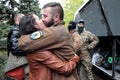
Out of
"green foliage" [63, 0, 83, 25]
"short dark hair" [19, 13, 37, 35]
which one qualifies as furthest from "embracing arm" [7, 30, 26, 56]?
"green foliage" [63, 0, 83, 25]

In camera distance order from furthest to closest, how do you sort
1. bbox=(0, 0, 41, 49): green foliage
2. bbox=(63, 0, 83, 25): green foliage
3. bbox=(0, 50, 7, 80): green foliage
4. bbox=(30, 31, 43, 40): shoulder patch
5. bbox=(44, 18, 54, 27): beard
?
bbox=(63, 0, 83, 25): green foliage, bbox=(0, 0, 41, 49): green foliage, bbox=(0, 50, 7, 80): green foliage, bbox=(44, 18, 54, 27): beard, bbox=(30, 31, 43, 40): shoulder patch

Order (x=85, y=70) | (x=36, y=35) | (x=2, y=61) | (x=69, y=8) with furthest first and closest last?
(x=69, y=8), (x=2, y=61), (x=85, y=70), (x=36, y=35)

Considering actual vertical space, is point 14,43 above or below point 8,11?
below

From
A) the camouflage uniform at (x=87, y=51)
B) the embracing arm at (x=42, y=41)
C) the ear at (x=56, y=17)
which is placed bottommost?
the camouflage uniform at (x=87, y=51)

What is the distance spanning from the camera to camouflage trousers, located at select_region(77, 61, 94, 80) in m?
8.09

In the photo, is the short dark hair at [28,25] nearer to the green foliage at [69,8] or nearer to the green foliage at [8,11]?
the green foliage at [8,11]

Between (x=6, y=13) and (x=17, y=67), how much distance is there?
4778mm

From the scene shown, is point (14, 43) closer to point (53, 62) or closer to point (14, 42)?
point (14, 42)

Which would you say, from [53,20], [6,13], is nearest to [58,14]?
[53,20]

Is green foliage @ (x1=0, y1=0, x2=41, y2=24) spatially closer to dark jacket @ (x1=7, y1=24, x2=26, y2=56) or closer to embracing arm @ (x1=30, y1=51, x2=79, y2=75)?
dark jacket @ (x1=7, y1=24, x2=26, y2=56)

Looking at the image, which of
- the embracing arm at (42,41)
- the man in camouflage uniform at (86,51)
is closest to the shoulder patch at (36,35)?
the embracing arm at (42,41)

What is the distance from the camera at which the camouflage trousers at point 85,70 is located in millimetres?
8086

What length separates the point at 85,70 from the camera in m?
8.18

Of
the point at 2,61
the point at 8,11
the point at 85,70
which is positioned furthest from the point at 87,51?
the point at 2,61
